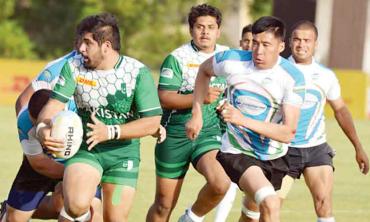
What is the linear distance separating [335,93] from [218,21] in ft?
4.18

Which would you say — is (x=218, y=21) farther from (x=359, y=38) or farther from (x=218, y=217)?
(x=359, y=38)

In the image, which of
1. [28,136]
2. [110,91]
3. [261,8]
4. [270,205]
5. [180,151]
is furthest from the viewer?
[261,8]

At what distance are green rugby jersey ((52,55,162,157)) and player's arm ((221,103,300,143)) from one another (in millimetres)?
625


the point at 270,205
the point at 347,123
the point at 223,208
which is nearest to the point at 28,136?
the point at 270,205

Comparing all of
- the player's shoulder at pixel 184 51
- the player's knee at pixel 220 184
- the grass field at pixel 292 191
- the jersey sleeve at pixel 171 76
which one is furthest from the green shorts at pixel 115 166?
the grass field at pixel 292 191

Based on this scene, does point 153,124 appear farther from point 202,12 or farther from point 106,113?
point 202,12

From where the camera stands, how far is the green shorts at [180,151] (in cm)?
1013

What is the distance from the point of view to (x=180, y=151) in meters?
10.2

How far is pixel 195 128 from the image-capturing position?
356 inches

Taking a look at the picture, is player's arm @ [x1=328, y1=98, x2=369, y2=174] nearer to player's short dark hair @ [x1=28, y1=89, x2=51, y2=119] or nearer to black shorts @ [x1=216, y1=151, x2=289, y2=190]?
black shorts @ [x1=216, y1=151, x2=289, y2=190]

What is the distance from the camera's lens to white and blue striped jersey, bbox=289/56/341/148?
9.81 metres

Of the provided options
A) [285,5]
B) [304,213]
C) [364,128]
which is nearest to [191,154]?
[304,213]

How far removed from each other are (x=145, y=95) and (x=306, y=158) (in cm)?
192

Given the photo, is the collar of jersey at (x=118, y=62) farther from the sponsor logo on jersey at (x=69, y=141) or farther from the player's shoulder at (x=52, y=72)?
the player's shoulder at (x=52, y=72)
